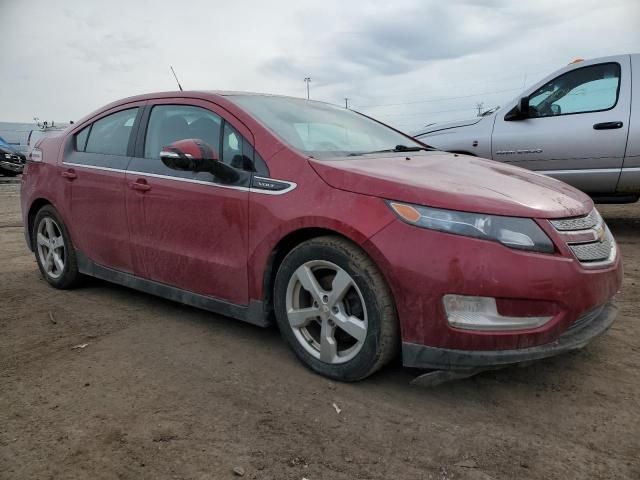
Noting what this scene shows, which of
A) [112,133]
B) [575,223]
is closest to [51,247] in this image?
[112,133]

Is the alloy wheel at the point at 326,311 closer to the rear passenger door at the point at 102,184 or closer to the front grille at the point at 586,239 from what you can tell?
the front grille at the point at 586,239

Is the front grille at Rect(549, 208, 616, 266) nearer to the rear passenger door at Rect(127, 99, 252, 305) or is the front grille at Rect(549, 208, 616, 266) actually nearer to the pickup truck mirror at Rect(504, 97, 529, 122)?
the rear passenger door at Rect(127, 99, 252, 305)

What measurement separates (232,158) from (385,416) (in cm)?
167

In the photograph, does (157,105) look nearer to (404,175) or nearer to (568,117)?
(404,175)

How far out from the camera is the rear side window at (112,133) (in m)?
3.81

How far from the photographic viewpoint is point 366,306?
247 centimetres

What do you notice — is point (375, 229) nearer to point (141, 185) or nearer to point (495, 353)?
point (495, 353)

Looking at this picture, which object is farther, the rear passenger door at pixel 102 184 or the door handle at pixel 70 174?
the door handle at pixel 70 174

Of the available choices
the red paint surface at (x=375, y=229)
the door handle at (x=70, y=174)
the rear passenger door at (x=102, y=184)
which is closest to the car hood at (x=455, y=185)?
the red paint surface at (x=375, y=229)

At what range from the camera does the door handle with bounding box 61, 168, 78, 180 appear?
4.06m

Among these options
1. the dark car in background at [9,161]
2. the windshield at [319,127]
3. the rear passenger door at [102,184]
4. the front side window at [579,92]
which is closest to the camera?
the windshield at [319,127]

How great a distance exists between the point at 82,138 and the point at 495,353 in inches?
140

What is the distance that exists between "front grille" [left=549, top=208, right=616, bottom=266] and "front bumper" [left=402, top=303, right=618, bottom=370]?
0.26 meters

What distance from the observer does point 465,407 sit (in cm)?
242
